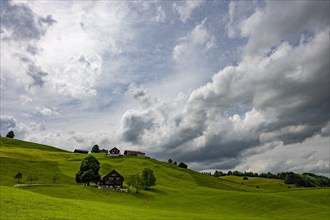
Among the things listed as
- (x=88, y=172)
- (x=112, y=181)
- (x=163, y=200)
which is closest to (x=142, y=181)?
(x=112, y=181)

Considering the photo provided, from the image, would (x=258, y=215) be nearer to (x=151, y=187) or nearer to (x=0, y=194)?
(x=151, y=187)

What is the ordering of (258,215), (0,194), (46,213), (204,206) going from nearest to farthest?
(46,213) < (0,194) < (258,215) < (204,206)

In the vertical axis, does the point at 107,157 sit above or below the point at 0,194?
above

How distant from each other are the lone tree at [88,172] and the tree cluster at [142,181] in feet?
40.0

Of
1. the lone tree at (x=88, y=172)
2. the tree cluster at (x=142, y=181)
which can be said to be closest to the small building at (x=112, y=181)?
the lone tree at (x=88, y=172)

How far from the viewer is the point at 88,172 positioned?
11781cm

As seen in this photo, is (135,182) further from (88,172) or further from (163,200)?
(88,172)

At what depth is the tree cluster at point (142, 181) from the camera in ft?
375

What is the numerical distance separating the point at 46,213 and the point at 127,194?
6757cm

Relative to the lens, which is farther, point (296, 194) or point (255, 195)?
point (296, 194)

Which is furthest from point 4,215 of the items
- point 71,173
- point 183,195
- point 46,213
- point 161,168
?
point 161,168

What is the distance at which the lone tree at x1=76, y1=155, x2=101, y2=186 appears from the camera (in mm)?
117125

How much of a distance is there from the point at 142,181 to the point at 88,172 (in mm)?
18784

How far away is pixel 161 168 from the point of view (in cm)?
18225
